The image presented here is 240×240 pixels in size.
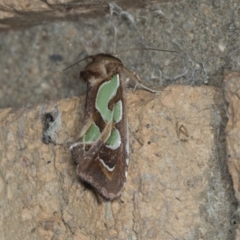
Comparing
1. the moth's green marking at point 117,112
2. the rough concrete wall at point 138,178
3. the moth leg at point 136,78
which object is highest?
the moth leg at point 136,78

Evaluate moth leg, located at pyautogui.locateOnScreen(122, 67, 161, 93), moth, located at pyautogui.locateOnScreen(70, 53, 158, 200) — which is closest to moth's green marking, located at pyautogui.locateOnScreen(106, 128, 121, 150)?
moth, located at pyautogui.locateOnScreen(70, 53, 158, 200)

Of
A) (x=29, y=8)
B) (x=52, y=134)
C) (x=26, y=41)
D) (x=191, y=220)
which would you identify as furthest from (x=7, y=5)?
(x=191, y=220)

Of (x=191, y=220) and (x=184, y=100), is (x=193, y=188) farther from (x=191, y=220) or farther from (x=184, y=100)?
(x=184, y=100)

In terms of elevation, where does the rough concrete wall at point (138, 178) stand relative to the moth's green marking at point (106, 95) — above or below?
below

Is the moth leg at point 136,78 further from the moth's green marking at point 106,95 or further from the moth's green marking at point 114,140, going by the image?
the moth's green marking at point 114,140

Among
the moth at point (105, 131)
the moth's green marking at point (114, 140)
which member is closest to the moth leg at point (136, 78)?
the moth at point (105, 131)

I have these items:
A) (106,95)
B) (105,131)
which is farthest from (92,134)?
(106,95)
